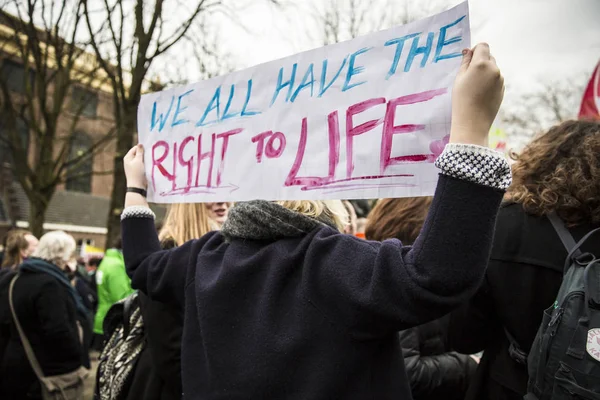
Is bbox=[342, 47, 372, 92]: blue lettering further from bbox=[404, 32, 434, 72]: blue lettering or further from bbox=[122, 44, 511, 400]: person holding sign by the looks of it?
bbox=[122, 44, 511, 400]: person holding sign

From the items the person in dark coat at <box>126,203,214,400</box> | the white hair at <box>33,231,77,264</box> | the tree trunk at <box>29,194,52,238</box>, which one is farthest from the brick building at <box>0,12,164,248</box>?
the person in dark coat at <box>126,203,214,400</box>

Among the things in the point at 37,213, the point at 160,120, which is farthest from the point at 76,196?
the point at 160,120

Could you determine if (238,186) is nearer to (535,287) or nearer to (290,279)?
(290,279)

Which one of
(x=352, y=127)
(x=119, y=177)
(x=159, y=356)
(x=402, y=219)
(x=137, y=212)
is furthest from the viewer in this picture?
(x=119, y=177)

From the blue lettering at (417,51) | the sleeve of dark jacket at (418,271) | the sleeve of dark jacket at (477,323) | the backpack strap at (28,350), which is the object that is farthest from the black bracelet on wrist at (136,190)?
the backpack strap at (28,350)

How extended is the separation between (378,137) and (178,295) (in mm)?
821

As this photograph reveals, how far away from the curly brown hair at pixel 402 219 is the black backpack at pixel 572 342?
40.5 inches

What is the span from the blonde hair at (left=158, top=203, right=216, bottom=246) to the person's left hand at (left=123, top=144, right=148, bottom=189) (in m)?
0.47

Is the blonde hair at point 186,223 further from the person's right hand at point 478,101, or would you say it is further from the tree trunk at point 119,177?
the tree trunk at point 119,177

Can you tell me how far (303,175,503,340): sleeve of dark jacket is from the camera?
0.97m

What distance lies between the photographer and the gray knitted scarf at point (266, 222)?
50.8 inches

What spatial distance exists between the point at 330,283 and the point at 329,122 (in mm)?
529

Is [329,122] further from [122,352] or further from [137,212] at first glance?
[122,352]

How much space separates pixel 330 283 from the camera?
113 centimetres
